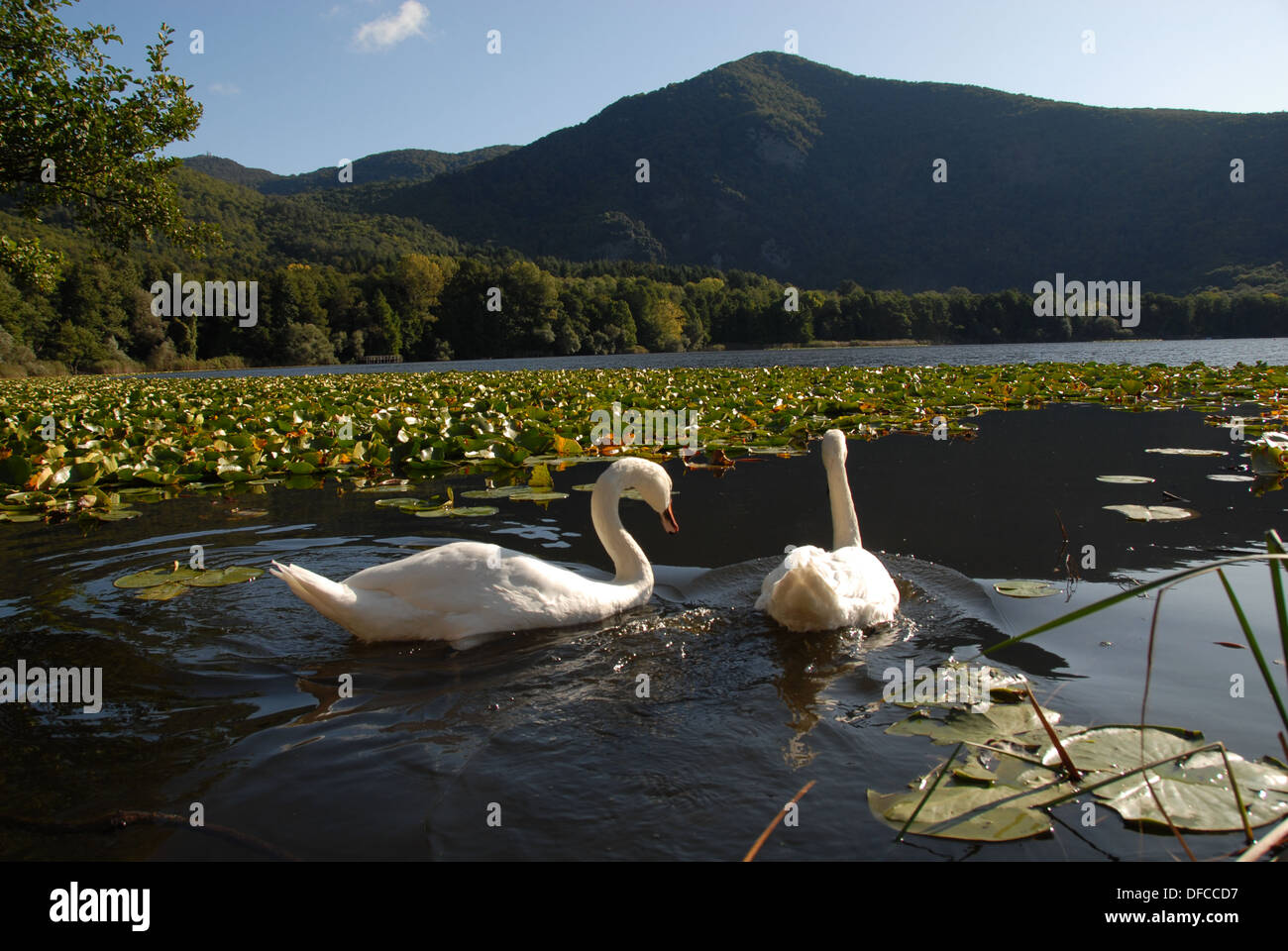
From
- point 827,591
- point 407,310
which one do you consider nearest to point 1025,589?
point 827,591

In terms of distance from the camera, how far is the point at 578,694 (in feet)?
11.0

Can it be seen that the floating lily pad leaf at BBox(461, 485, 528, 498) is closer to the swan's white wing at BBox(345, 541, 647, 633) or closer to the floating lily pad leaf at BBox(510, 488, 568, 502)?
the floating lily pad leaf at BBox(510, 488, 568, 502)

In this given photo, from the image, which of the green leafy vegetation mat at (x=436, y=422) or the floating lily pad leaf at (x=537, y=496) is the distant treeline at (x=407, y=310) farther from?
the floating lily pad leaf at (x=537, y=496)

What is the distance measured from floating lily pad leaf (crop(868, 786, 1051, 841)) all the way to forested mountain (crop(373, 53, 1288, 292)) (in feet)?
337

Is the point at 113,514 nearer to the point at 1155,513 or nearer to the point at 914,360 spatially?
the point at 1155,513

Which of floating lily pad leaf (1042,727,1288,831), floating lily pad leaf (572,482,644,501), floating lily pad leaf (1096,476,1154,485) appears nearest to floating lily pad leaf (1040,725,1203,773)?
floating lily pad leaf (1042,727,1288,831)

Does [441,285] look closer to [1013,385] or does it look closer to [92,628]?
[1013,385]

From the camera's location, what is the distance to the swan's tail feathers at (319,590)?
3.62 metres

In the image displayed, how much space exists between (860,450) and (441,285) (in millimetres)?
67609

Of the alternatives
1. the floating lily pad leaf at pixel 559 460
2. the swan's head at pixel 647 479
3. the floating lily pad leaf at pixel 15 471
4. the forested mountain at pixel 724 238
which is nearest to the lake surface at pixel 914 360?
the forested mountain at pixel 724 238

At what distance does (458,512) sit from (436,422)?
442 centimetres

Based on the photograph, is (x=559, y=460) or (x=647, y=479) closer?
(x=647, y=479)

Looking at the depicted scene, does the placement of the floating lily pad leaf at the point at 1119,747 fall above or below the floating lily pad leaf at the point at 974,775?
above

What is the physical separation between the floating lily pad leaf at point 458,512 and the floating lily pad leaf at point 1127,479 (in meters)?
6.02
